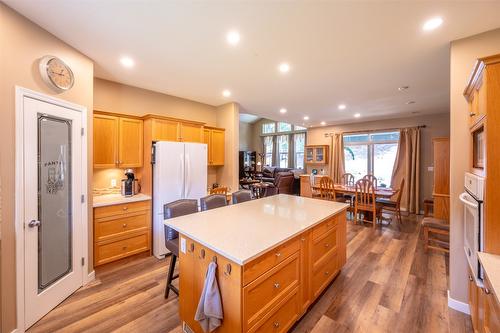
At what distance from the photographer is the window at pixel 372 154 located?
6.27 m

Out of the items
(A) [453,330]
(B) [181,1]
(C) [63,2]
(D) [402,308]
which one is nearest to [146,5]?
(B) [181,1]

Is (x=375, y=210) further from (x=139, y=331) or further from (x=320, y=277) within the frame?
(x=139, y=331)

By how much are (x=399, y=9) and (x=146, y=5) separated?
6.91ft

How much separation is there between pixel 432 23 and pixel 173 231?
10.7 feet

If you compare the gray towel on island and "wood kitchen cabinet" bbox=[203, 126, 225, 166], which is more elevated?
"wood kitchen cabinet" bbox=[203, 126, 225, 166]

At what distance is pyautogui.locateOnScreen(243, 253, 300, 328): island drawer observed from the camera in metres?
1.29

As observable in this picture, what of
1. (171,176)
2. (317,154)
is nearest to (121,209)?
(171,176)

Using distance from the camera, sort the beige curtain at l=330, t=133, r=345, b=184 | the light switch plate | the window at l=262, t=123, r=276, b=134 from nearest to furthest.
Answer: the light switch plate < the beige curtain at l=330, t=133, r=345, b=184 < the window at l=262, t=123, r=276, b=134

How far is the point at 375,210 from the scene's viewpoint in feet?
14.6

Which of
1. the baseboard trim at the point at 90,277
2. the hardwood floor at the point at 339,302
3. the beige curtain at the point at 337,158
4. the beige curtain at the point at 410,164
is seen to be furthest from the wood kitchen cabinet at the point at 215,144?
the beige curtain at the point at 410,164

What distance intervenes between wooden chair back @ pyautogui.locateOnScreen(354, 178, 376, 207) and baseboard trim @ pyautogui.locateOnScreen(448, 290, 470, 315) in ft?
8.15

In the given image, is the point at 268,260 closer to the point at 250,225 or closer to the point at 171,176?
the point at 250,225

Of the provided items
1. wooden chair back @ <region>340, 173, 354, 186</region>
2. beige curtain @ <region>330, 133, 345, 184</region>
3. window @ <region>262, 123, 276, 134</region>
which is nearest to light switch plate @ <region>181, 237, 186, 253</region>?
wooden chair back @ <region>340, 173, 354, 186</region>

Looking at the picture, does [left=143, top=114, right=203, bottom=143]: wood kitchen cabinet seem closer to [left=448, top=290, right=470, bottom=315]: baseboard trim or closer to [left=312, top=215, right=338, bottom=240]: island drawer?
[left=312, top=215, right=338, bottom=240]: island drawer
